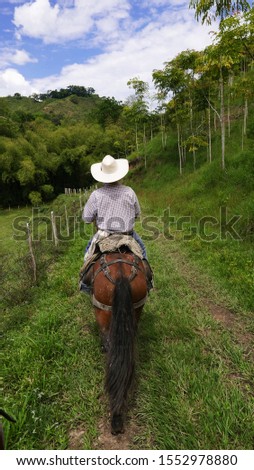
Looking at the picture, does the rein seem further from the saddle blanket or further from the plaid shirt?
the plaid shirt

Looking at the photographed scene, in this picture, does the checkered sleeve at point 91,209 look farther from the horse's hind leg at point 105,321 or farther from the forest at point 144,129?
the forest at point 144,129

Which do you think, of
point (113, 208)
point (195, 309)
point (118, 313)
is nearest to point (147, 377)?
point (118, 313)

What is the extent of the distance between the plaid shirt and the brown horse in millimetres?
511

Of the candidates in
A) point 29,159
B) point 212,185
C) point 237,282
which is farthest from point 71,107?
point 237,282

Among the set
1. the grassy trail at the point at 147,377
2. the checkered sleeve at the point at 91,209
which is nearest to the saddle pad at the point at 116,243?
the checkered sleeve at the point at 91,209

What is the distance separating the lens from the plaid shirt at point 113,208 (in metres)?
3.48

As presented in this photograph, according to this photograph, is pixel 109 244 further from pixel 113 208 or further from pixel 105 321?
pixel 105 321

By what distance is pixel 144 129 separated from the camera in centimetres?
2619

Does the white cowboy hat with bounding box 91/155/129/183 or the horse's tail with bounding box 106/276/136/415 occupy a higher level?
the white cowboy hat with bounding box 91/155/129/183

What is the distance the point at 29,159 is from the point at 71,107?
7535cm

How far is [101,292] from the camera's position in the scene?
2.85 metres

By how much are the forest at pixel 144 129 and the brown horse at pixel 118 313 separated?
25.2 ft

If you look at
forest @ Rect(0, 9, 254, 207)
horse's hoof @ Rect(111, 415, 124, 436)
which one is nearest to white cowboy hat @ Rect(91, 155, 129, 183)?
horse's hoof @ Rect(111, 415, 124, 436)

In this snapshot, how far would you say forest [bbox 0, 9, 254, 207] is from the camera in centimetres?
1428
